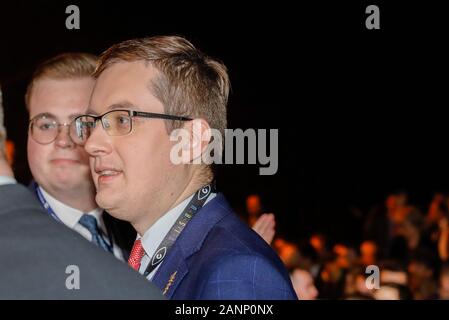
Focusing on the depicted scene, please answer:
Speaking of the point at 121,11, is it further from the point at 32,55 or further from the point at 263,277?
the point at 263,277

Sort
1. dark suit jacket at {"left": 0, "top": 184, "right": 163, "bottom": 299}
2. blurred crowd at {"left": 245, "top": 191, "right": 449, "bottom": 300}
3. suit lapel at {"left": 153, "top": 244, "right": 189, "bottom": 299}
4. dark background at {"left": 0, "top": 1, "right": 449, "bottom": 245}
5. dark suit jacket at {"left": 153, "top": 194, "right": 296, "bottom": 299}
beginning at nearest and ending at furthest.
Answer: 1. dark suit jacket at {"left": 0, "top": 184, "right": 163, "bottom": 299}
2. dark suit jacket at {"left": 153, "top": 194, "right": 296, "bottom": 299}
3. suit lapel at {"left": 153, "top": 244, "right": 189, "bottom": 299}
4. blurred crowd at {"left": 245, "top": 191, "right": 449, "bottom": 300}
5. dark background at {"left": 0, "top": 1, "right": 449, "bottom": 245}

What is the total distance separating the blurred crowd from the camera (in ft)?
16.1

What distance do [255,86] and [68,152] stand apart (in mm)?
7786

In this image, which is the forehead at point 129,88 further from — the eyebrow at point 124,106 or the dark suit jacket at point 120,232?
the dark suit jacket at point 120,232

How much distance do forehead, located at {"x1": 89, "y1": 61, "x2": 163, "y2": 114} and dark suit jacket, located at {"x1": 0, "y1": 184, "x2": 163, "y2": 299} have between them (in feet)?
2.44

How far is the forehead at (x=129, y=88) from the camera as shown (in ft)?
6.31

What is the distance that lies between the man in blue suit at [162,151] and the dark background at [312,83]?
592cm

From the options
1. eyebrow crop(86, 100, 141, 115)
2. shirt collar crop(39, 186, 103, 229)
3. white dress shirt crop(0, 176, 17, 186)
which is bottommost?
shirt collar crop(39, 186, 103, 229)

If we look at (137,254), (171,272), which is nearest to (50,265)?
(171,272)

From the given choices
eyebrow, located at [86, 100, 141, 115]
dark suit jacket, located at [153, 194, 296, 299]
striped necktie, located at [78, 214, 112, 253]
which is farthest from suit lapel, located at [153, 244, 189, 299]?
striped necktie, located at [78, 214, 112, 253]

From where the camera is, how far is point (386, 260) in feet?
20.5

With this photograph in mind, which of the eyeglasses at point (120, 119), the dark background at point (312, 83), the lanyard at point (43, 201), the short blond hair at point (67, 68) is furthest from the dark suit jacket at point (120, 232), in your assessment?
the dark background at point (312, 83)

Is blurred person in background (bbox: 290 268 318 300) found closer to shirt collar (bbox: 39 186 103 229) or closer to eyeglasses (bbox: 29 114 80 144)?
shirt collar (bbox: 39 186 103 229)

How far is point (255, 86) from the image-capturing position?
34.0ft
